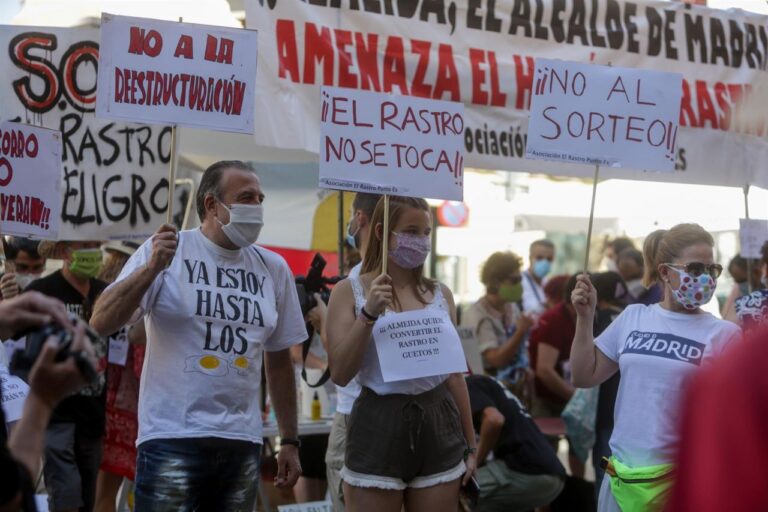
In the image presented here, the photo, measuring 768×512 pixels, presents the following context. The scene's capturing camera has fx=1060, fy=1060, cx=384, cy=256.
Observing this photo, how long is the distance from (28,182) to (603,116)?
2739 mm

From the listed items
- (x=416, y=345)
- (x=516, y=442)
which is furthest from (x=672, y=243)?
(x=516, y=442)

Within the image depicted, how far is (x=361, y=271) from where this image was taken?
4.57m

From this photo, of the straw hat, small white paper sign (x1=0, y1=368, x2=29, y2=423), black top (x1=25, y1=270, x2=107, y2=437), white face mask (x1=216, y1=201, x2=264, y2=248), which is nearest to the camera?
small white paper sign (x1=0, y1=368, x2=29, y2=423)

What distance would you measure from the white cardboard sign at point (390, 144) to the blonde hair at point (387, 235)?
5cm

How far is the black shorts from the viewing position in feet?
22.8

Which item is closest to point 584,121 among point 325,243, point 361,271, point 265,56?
point 361,271

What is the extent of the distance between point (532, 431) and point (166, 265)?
2923mm

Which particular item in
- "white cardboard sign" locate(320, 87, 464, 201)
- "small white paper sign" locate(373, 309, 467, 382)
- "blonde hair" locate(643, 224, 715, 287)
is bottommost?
"small white paper sign" locate(373, 309, 467, 382)

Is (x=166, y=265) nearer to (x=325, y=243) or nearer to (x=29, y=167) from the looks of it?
(x=29, y=167)

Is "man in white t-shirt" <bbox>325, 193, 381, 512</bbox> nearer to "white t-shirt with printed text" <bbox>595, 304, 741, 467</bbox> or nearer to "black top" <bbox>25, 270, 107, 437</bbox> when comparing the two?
"white t-shirt with printed text" <bbox>595, 304, 741, 467</bbox>

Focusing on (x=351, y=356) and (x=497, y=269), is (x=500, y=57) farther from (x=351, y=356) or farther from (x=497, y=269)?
(x=351, y=356)

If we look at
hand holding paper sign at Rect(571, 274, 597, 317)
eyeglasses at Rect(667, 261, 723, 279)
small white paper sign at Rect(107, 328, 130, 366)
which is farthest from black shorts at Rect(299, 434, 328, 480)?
eyeglasses at Rect(667, 261, 723, 279)

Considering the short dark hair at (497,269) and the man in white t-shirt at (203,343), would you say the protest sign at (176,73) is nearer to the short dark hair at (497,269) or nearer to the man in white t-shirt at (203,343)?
the man in white t-shirt at (203,343)

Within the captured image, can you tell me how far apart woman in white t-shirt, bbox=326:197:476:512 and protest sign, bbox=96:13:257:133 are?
91 cm
